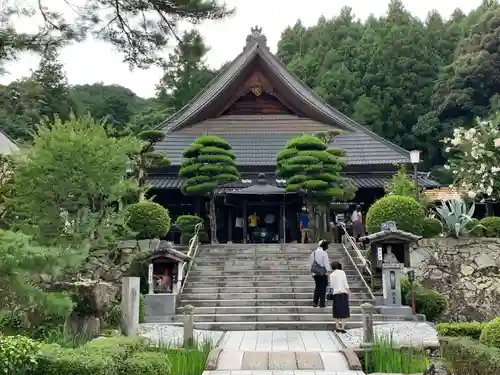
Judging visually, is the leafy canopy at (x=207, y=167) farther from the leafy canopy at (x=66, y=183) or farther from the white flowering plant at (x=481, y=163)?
the white flowering plant at (x=481, y=163)

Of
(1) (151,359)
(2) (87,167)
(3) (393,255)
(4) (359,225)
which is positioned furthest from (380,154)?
(1) (151,359)

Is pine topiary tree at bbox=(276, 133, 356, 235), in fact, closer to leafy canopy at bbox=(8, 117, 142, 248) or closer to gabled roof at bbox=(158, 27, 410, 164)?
gabled roof at bbox=(158, 27, 410, 164)

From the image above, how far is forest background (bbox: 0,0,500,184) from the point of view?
35562 millimetres

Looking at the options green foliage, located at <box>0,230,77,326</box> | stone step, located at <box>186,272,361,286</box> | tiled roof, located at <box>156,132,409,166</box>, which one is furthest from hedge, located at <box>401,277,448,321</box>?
tiled roof, located at <box>156,132,409,166</box>

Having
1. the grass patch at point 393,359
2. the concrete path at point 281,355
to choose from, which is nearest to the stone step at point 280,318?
the concrete path at point 281,355

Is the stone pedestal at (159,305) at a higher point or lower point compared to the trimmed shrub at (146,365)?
higher

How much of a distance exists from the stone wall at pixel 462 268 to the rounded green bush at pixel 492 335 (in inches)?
317

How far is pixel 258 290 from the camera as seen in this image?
13.2 metres

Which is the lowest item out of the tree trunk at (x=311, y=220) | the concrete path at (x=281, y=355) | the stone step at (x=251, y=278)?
the concrete path at (x=281, y=355)

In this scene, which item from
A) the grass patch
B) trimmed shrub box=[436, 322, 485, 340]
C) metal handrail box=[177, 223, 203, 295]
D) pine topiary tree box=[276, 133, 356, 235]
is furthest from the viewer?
pine topiary tree box=[276, 133, 356, 235]

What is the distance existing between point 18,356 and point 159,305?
669 centimetres

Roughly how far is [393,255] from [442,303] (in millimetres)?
1541

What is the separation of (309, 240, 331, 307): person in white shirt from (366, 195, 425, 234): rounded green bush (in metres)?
3.40

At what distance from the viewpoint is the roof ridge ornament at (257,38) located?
25.9 meters
